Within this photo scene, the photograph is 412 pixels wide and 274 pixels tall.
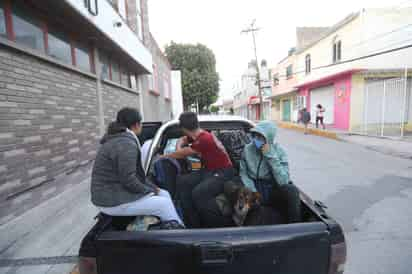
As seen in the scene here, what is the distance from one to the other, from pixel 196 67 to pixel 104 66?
2127 centimetres

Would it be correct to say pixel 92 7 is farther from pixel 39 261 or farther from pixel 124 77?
pixel 39 261

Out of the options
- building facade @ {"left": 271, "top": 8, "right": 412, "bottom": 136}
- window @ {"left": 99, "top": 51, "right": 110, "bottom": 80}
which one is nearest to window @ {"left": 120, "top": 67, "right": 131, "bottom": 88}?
window @ {"left": 99, "top": 51, "right": 110, "bottom": 80}

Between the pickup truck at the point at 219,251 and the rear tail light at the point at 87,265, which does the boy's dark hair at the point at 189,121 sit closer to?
the pickup truck at the point at 219,251

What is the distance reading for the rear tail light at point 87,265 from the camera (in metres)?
1.18

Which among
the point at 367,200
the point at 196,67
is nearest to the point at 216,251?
the point at 367,200

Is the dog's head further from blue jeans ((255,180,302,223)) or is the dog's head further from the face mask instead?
the face mask

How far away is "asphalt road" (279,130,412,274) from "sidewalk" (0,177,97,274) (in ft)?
10.6

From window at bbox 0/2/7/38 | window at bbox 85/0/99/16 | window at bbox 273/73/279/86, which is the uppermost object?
window at bbox 273/73/279/86

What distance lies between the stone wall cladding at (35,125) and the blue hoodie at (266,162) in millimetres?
3145

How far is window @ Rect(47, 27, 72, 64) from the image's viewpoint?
13.5 feet

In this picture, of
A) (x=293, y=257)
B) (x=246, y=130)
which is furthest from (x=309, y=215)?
(x=246, y=130)

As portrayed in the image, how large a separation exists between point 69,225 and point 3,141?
57.7 inches

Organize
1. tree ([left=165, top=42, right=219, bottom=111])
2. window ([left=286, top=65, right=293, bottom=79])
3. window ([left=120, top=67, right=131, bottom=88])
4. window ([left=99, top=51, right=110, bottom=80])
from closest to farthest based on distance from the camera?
window ([left=99, top=51, right=110, bottom=80]), window ([left=120, top=67, right=131, bottom=88]), window ([left=286, top=65, right=293, bottom=79]), tree ([left=165, top=42, right=219, bottom=111])

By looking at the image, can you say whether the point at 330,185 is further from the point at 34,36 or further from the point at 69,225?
the point at 34,36
